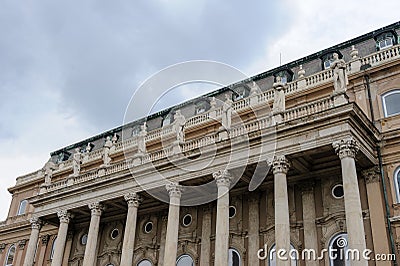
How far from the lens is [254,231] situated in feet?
91.6

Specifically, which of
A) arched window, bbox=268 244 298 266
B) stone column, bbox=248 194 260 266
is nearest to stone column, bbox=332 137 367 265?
arched window, bbox=268 244 298 266

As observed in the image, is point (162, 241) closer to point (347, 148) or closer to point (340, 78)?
point (347, 148)

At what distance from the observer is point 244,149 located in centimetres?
2508

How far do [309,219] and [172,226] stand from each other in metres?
8.02

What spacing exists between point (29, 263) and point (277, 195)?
67.7ft

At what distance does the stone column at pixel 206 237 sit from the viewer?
95.8 ft

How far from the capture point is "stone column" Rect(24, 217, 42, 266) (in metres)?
33.3

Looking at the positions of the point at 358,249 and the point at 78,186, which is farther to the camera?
the point at 78,186

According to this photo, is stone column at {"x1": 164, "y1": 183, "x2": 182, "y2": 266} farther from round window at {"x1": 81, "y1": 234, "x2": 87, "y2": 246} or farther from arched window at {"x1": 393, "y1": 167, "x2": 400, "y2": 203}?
round window at {"x1": 81, "y1": 234, "x2": 87, "y2": 246}

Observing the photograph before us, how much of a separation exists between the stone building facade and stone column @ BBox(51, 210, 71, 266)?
96 millimetres

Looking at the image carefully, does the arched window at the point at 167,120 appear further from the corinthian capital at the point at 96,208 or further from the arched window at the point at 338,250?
the arched window at the point at 338,250

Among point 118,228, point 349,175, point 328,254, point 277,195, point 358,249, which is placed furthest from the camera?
point 118,228

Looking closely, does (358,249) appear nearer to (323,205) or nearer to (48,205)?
(323,205)

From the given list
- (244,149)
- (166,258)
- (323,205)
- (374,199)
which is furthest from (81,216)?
(374,199)
